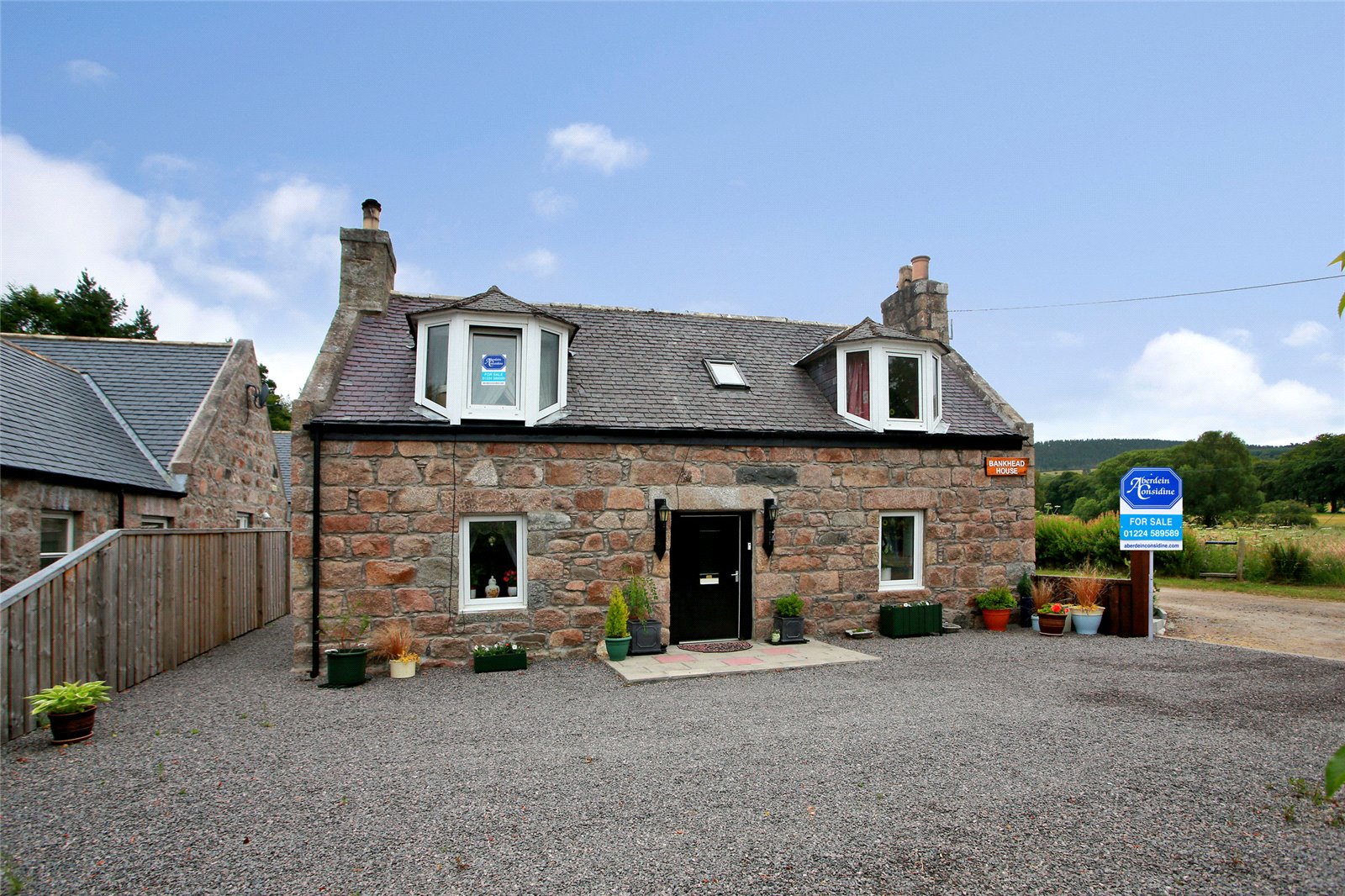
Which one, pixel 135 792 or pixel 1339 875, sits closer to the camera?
pixel 1339 875

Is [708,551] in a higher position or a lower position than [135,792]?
higher

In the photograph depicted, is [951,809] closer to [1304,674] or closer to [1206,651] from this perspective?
[1304,674]

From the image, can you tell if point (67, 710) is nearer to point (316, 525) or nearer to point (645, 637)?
point (316, 525)

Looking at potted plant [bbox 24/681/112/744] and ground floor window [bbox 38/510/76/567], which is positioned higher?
ground floor window [bbox 38/510/76/567]

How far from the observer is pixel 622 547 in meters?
10.3

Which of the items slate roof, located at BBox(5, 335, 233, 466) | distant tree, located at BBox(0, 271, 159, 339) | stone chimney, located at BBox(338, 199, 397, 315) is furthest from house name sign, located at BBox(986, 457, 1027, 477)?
distant tree, located at BBox(0, 271, 159, 339)

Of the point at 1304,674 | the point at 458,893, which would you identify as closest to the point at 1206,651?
the point at 1304,674

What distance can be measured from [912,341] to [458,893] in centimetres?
1027

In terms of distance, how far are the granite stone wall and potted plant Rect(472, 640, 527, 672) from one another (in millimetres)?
301

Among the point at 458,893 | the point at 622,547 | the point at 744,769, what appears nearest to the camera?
the point at 458,893

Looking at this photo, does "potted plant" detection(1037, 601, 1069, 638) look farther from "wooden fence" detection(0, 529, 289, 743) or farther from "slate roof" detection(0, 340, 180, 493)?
"slate roof" detection(0, 340, 180, 493)

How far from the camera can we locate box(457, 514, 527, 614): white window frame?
32.2ft

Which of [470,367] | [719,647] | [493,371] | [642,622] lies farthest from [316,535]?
[719,647]

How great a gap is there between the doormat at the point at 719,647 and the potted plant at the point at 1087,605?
5755 millimetres
